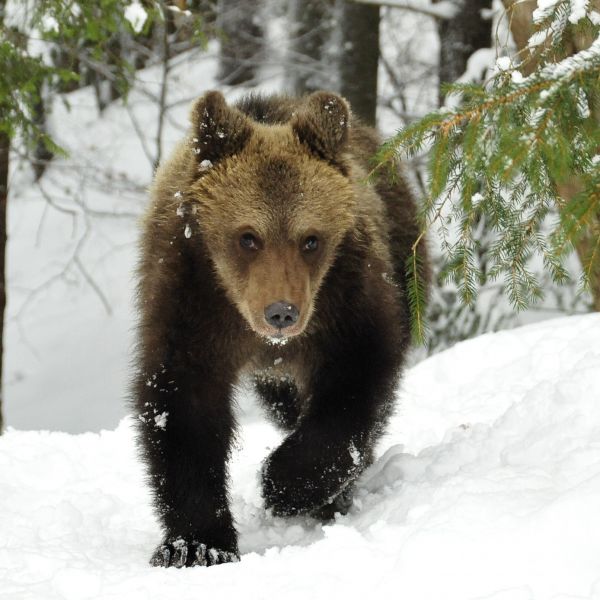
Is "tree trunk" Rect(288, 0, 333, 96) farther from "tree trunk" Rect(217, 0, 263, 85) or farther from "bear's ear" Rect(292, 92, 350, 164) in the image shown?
"bear's ear" Rect(292, 92, 350, 164)

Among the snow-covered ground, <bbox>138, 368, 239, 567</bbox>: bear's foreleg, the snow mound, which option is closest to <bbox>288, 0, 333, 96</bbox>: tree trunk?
the snow-covered ground

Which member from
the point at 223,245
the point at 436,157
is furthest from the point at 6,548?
the point at 436,157

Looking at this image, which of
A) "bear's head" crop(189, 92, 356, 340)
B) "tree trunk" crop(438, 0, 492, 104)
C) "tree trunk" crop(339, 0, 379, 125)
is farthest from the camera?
"tree trunk" crop(438, 0, 492, 104)

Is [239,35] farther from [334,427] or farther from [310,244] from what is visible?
[334,427]

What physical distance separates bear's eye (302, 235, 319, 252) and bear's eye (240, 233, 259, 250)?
0.22 metres

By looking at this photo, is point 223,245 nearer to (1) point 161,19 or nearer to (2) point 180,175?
(2) point 180,175

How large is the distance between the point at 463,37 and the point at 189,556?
10.4 metres

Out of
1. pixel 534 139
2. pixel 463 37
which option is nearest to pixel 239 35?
pixel 463 37

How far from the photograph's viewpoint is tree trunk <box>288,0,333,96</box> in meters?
14.8

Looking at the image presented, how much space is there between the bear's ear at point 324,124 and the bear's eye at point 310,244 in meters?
0.47

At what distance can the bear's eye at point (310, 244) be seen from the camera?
4805 mm

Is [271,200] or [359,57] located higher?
[359,57]

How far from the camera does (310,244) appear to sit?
483 centimetres

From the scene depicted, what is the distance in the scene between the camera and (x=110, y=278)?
1725 centimetres
